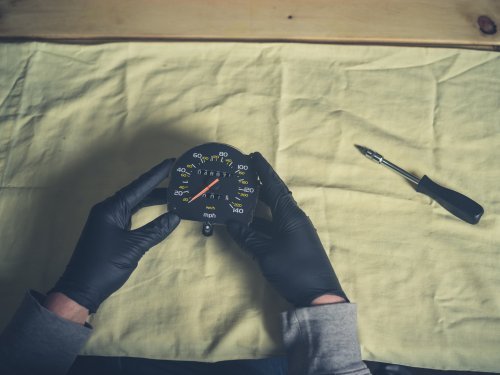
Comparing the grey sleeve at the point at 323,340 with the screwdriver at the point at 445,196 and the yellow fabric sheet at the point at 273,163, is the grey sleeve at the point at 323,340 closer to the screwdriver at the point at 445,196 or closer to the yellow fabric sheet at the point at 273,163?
the yellow fabric sheet at the point at 273,163

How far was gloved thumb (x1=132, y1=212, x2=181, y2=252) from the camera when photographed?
2.46 ft

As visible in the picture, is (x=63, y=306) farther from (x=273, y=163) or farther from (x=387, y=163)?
(x=387, y=163)

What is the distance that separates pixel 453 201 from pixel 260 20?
0.54 meters

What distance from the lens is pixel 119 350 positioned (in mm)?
764

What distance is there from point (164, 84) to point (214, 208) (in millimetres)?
341

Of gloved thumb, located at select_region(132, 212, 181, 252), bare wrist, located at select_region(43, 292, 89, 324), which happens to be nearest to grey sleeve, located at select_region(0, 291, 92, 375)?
bare wrist, located at select_region(43, 292, 89, 324)

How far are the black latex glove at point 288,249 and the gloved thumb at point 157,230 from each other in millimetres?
94

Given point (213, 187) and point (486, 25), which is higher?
point (486, 25)

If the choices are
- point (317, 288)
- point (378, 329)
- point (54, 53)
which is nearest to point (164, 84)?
point (54, 53)

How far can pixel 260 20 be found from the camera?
0.99m

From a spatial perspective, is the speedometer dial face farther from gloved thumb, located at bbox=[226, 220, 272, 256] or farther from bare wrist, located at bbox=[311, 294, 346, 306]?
bare wrist, located at bbox=[311, 294, 346, 306]

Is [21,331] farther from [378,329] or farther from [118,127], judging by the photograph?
[378,329]

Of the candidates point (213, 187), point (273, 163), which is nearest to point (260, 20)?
point (273, 163)

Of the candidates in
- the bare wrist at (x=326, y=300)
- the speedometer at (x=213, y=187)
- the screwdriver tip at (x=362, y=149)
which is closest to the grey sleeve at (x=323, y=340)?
the bare wrist at (x=326, y=300)
